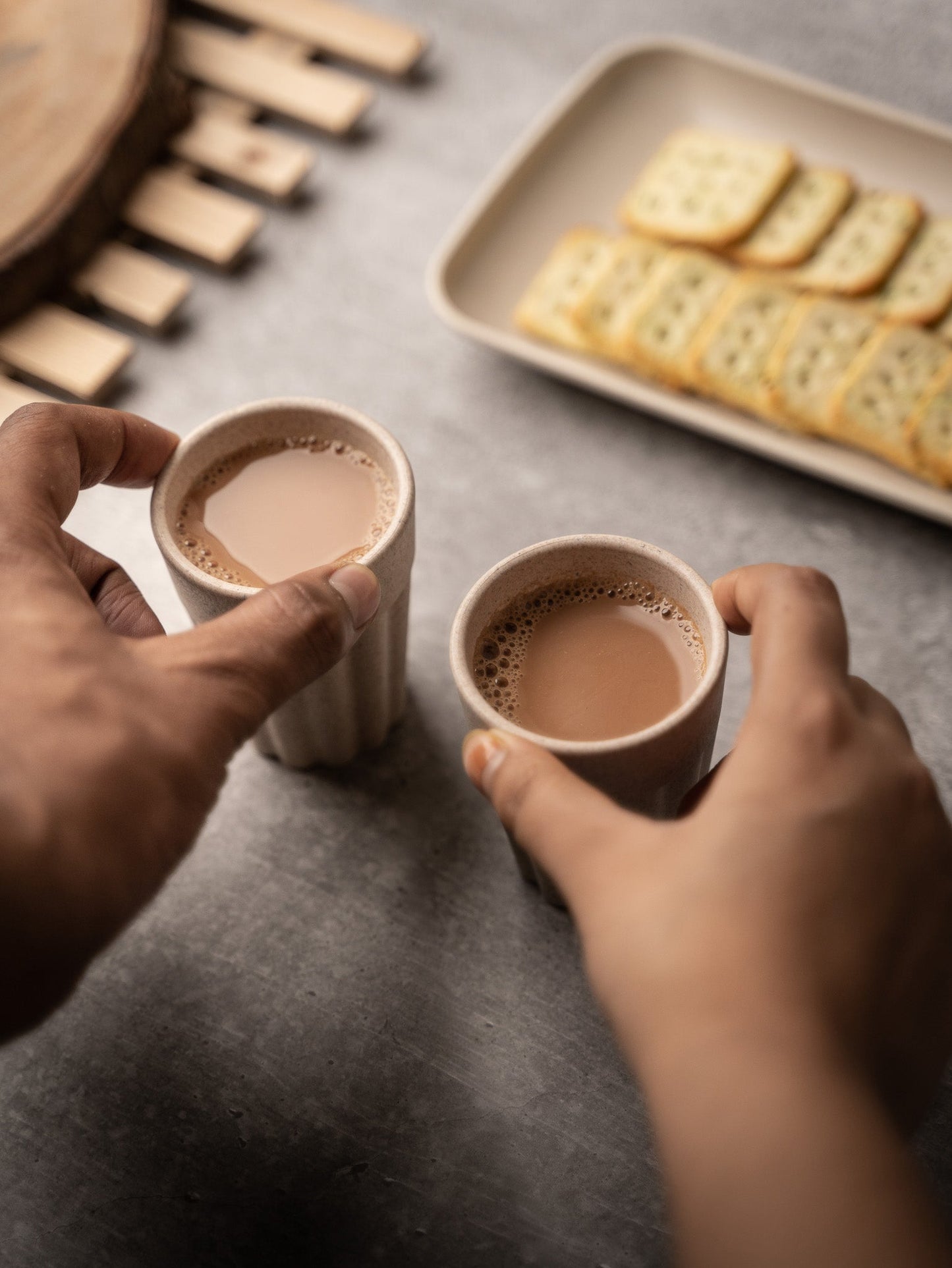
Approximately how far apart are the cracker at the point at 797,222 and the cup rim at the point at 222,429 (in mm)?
657

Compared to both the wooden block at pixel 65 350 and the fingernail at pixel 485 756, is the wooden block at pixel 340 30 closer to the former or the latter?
the wooden block at pixel 65 350

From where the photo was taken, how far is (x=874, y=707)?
702 millimetres

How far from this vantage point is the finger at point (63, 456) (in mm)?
787

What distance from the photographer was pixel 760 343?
3.99ft

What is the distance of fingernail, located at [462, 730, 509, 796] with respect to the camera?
0.70 meters

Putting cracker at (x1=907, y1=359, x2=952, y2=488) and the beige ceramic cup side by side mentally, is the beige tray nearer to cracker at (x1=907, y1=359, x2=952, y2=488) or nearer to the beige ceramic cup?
cracker at (x1=907, y1=359, x2=952, y2=488)

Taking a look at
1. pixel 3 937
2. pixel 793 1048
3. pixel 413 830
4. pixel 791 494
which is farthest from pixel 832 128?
pixel 3 937

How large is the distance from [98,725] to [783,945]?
16.1 inches

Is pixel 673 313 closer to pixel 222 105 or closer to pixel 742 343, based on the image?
pixel 742 343

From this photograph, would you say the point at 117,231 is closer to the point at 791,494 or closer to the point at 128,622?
the point at 128,622

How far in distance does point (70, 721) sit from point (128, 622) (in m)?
0.26

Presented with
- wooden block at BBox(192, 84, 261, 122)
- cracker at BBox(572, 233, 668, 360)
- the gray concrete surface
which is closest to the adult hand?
the gray concrete surface

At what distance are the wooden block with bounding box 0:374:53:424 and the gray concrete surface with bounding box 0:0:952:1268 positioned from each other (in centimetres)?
13

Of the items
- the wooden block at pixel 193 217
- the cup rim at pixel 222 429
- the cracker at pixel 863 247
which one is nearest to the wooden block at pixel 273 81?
the wooden block at pixel 193 217
